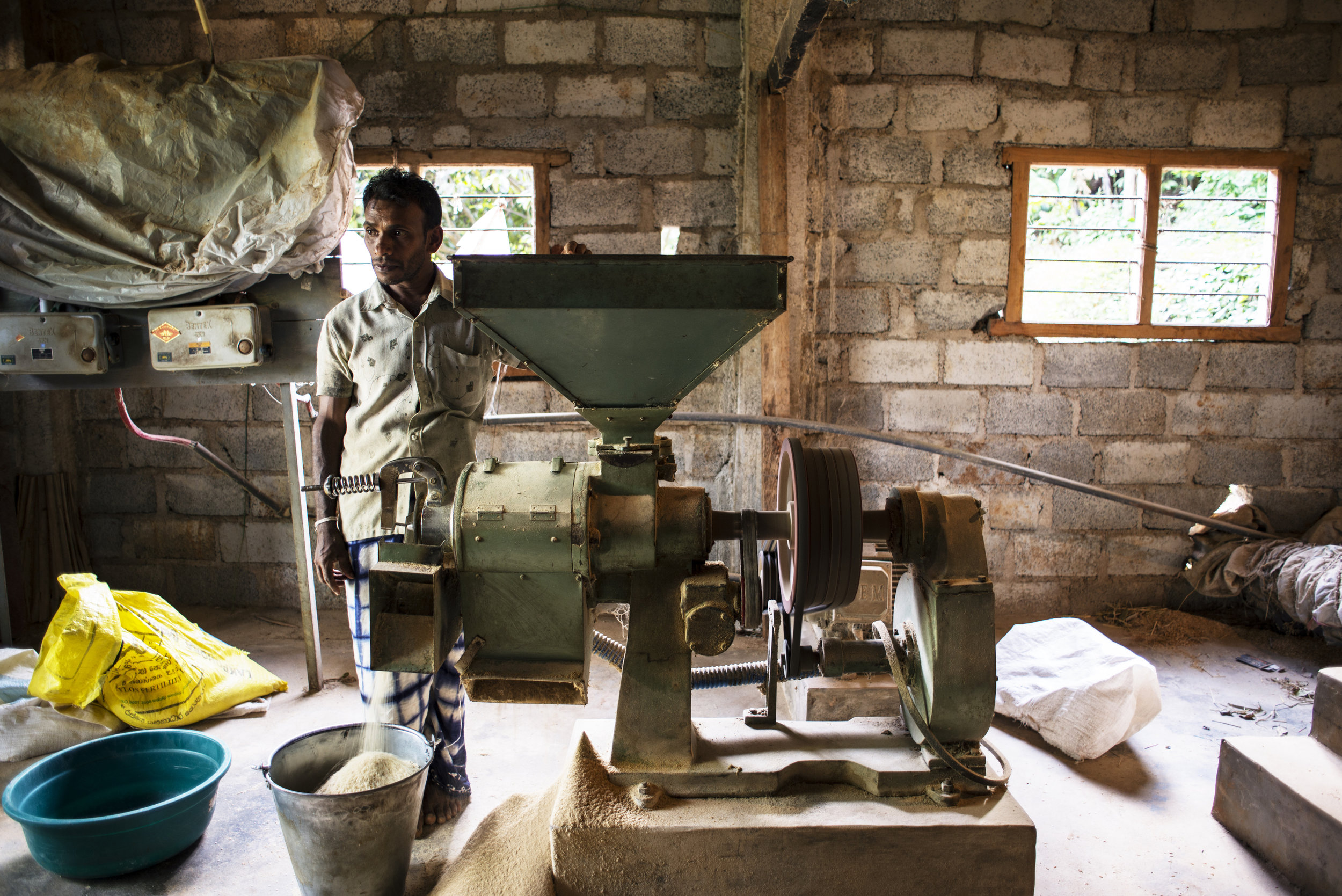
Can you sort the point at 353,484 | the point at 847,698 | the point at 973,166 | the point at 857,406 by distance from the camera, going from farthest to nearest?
the point at 857,406
the point at 973,166
the point at 847,698
the point at 353,484

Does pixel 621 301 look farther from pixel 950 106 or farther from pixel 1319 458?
pixel 1319 458

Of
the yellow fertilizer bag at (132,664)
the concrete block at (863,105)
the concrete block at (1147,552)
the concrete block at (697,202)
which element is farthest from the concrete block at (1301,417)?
the yellow fertilizer bag at (132,664)

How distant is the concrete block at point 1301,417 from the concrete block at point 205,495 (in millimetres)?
5063

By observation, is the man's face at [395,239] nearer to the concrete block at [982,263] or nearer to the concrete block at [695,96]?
the concrete block at [695,96]

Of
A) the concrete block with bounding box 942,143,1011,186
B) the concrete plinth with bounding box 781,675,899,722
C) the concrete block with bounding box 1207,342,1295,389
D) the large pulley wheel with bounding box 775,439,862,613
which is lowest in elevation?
the concrete plinth with bounding box 781,675,899,722

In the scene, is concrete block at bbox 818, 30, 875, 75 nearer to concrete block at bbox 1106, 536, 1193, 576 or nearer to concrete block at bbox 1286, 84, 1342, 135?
concrete block at bbox 1286, 84, 1342, 135

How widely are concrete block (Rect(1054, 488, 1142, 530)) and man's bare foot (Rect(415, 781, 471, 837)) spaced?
10.0 feet

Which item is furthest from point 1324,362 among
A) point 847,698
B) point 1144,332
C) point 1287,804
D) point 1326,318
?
point 847,698

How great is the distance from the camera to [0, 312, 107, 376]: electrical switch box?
98.0 inches

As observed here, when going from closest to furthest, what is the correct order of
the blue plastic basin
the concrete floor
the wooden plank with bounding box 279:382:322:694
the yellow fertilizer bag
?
the blue plastic basin
the concrete floor
the yellow fertilizer bag
the wooden plank with bounding box 279:382:322:694

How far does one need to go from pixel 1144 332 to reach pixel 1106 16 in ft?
4.88

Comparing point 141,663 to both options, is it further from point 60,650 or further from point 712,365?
point 712,365

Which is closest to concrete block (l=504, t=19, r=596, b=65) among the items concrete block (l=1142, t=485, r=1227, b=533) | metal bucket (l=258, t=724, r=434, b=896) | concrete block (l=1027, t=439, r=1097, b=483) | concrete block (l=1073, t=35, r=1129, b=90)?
concrete block (l=1073, t=35, r=1129, b=90)

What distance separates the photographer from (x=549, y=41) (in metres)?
3.33
